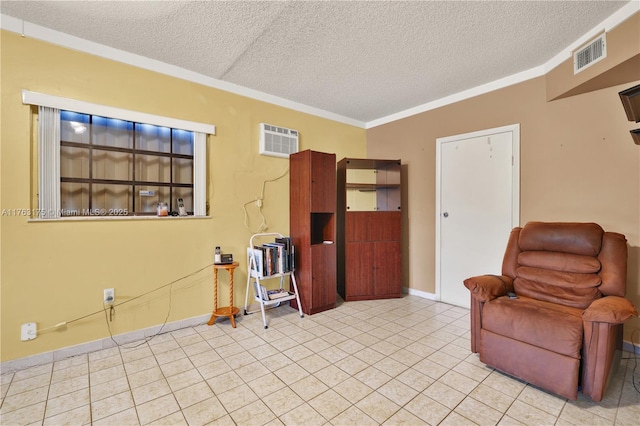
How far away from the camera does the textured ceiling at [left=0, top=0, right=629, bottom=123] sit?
6.50 ft

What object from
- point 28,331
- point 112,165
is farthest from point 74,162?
point 28,331

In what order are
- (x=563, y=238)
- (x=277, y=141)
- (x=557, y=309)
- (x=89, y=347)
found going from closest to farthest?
(x=557, y=309)
(x=563, y=238)
(x=89, y=347)
(x=277, y=141)

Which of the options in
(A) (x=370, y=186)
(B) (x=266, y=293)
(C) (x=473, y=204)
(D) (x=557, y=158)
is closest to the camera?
(D) (x=557, y=158)

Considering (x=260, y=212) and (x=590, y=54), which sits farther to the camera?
(x=260, y=212)

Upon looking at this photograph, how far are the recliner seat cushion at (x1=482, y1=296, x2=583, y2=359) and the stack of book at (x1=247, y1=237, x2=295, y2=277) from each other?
1904 millimetres

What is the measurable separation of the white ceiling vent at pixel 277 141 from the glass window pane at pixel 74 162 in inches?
64.0

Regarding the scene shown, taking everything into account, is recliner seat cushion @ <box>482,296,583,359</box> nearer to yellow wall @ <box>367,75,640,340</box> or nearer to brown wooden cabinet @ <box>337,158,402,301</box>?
yellow wall @ <box>367,75,640,340</box>

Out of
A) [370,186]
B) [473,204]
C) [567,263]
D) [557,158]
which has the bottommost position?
[567,263]

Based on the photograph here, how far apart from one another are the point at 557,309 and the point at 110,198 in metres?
3.64

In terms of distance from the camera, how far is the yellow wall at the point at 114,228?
2.09 meters

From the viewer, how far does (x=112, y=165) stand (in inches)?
100

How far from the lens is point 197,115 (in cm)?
291

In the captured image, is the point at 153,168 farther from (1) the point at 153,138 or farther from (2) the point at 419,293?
(2) the point at 419,293

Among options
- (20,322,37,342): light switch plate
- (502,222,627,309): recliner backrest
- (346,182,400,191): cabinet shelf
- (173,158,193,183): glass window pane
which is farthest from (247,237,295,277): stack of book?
(502,222,627,309): recliner backrest
